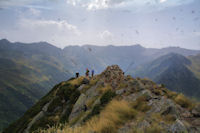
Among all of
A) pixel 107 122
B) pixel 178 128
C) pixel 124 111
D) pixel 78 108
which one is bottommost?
pixel 78 108

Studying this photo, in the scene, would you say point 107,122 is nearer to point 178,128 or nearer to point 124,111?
point 124,111

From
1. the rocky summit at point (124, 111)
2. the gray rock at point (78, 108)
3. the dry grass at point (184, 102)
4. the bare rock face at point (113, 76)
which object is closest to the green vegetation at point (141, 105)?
the rocky summit at point (124, 111)

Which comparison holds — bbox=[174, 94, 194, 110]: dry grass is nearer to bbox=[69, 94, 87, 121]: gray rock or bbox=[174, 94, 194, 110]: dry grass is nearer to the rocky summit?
the rocky summit

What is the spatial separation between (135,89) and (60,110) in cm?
1212

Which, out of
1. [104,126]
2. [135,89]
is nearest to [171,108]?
[104,126]

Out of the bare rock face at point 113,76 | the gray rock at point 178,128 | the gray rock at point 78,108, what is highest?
the gray rock at point 178,128

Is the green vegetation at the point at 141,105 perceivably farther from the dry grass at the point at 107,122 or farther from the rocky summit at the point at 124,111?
the dry grass at the point at 107,122

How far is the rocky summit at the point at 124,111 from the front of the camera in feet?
20.1

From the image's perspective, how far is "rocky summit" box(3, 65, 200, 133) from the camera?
611 cm

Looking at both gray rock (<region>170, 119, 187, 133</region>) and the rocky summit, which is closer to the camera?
gray rock (<region>170, 119, 187, 133</region>)

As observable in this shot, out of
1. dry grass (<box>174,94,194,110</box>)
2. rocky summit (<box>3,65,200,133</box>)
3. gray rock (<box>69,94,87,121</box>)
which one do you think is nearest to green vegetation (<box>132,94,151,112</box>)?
rocky summit (<box>3,65,200,133</box>)

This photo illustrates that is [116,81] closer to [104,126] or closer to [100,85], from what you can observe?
[100,85]

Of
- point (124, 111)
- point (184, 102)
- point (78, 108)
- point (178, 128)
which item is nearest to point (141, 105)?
point (124, 111)

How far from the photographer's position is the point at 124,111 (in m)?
8.69
